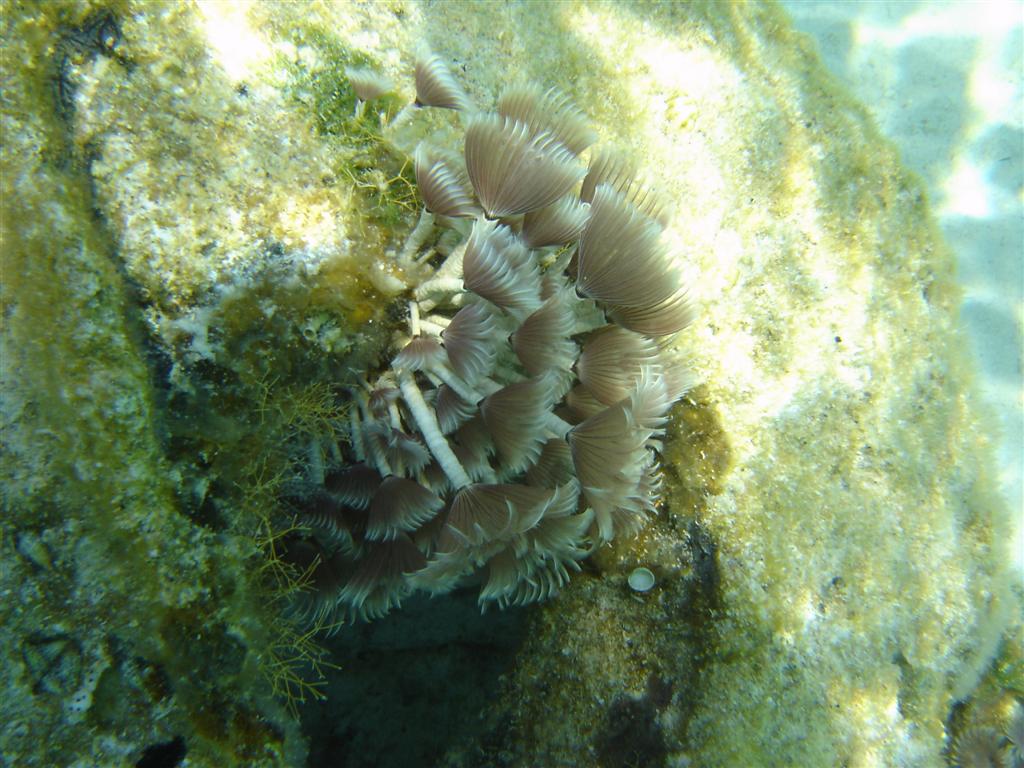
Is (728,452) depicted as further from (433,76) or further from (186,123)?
(186,123)

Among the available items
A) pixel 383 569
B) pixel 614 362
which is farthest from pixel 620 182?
pixel 383 569

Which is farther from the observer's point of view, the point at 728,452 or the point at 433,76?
the point at 728,452

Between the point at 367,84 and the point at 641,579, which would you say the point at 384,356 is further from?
the point at 641,579

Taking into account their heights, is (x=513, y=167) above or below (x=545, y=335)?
above

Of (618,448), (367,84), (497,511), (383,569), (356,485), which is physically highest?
(367,84)

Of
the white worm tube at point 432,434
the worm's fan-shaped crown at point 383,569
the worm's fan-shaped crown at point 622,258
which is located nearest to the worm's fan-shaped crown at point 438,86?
the worm's fan-shaped crown at point 622,258

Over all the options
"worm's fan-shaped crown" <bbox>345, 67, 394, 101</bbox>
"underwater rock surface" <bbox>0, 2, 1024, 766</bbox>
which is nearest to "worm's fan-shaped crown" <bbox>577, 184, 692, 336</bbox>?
"underwater rock surface" <bbox>0, 2, 1024, 766</bbox>

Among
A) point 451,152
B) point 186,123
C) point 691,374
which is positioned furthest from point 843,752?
point 186,123
